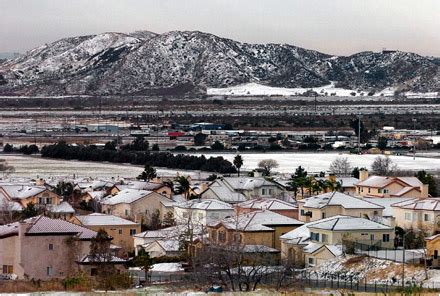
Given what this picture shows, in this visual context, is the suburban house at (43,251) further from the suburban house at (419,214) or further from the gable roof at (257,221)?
the suburban house at (419,214)

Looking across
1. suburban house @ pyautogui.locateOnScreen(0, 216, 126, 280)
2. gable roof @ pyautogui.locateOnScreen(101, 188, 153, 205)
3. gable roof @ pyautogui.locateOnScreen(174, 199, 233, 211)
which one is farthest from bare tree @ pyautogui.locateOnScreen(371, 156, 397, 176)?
suburban house @ pyautogui.locateOnScreen(0, 216, 126, 280)

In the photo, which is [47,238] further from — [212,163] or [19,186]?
[212,163]

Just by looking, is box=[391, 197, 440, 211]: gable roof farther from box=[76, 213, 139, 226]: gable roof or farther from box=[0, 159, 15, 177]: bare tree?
box=[0, 159, 15, 177]: bare tree

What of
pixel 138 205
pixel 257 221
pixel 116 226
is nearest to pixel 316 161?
pixel 138 205

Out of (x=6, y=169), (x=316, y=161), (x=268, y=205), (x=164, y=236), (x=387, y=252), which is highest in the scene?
(x=268, y=205)

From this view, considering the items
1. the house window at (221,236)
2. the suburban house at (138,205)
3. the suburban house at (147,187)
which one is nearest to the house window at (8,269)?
the house window at (221,236)

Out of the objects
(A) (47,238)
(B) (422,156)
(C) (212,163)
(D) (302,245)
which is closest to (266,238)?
(D) (302,245)

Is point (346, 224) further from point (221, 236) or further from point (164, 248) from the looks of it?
point (164, 248)
